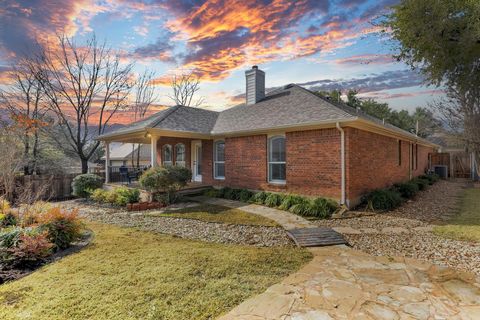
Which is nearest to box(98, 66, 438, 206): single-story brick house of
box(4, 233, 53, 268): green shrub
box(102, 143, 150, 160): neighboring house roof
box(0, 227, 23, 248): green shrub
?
box(0, 227, 23, 248): green shrub

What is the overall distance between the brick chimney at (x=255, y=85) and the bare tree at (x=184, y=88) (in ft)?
57.4

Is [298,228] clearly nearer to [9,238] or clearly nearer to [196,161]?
[9,238]

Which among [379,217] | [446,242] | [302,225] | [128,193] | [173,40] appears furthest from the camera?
[173,40]

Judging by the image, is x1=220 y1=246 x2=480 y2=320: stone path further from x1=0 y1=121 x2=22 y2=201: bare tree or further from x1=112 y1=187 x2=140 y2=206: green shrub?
x1=0 y1=121 x2=22 y2=201: bare tree

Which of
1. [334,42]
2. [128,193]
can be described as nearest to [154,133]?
[128,193]

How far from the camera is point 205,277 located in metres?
3.77

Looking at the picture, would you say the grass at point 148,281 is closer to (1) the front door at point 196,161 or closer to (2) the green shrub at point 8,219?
(2) the green shrub at point 8,219

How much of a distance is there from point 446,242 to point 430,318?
147 inches

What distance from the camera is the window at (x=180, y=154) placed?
1493cm

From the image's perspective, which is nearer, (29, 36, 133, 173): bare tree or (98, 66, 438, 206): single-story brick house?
(98, 66, 438, 206): single-story brick house

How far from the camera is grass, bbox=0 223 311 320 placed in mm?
2963

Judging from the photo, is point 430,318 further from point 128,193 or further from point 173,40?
point 173,40

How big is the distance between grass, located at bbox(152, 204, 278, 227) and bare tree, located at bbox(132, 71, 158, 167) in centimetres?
1826

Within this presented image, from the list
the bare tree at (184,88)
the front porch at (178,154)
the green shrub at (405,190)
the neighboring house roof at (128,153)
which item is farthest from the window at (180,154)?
the neighboring house roof at (128,153)
